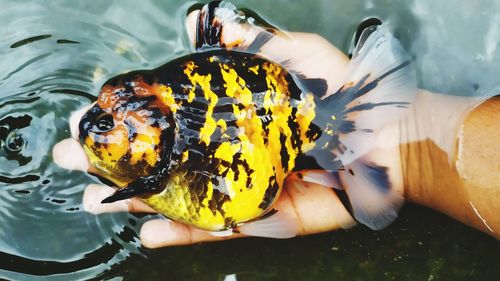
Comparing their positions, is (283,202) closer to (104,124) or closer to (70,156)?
(104,124)

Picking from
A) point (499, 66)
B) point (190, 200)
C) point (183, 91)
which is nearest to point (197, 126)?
point (183, 91)

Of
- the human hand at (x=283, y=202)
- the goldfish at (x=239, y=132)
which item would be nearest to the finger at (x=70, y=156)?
the human hand at (x=283, y=202)

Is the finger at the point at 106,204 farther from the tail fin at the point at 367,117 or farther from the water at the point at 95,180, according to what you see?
the tail fin at the point at 367,117

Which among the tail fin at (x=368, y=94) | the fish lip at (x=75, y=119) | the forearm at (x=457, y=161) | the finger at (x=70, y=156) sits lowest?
the forearm at (x=457, y=161)

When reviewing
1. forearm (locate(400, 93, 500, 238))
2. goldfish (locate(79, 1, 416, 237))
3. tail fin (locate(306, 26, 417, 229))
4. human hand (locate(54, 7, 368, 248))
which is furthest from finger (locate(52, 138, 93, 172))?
forearm (locate(400, 93, 500, 238))

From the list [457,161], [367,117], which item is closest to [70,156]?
[367,117]

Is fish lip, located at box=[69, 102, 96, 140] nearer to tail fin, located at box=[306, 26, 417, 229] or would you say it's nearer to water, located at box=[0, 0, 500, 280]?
water, located at box=[0, 0, 500, 280]

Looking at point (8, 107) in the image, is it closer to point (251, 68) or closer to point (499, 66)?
point (251, 68)
